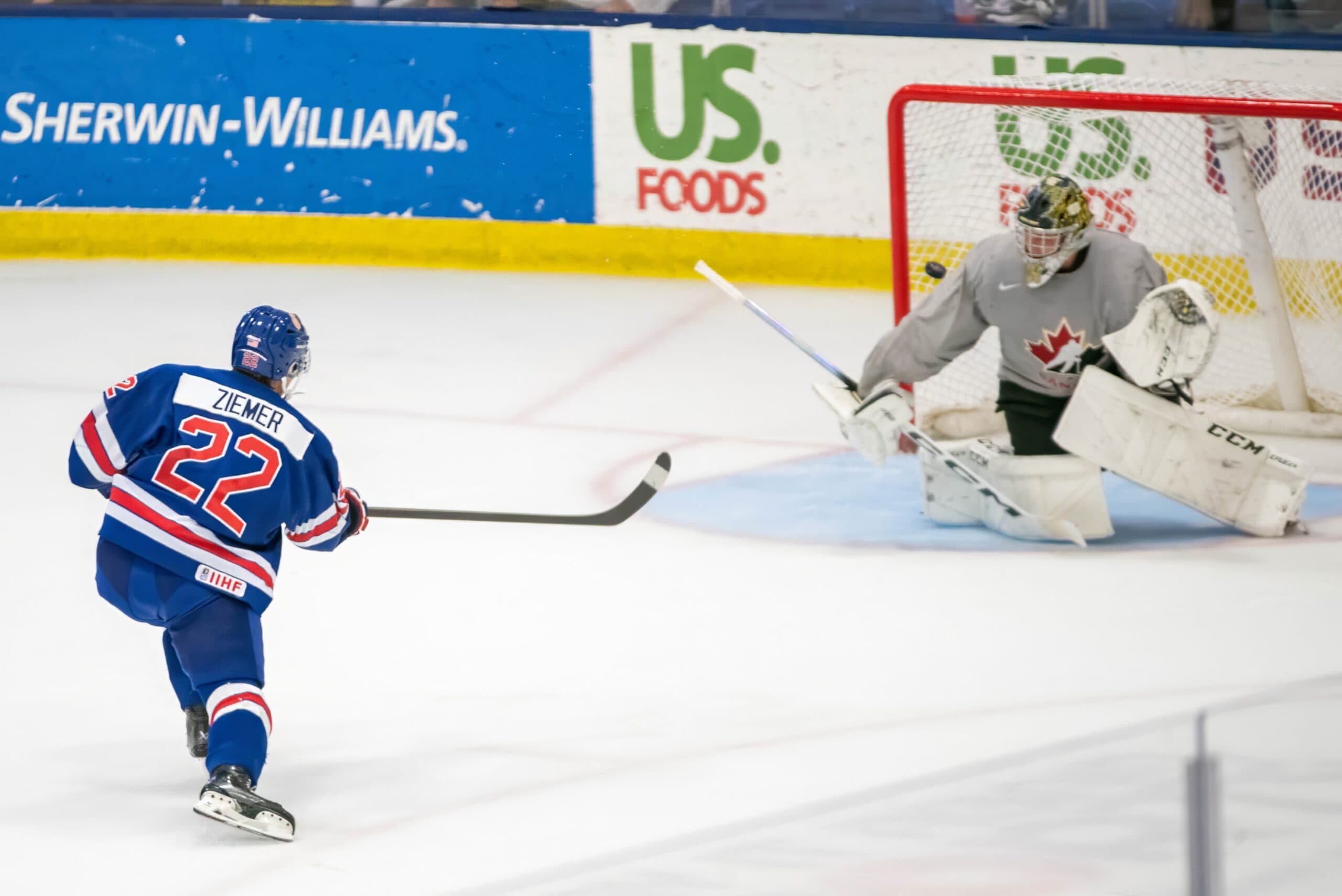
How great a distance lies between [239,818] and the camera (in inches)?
121

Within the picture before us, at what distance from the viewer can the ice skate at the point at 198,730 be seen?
11.3 feet

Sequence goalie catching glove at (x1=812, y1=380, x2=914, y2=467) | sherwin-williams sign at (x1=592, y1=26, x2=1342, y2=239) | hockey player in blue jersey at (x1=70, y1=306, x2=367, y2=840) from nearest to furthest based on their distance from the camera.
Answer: hockey player in blue jersey at (x1=70, y1=306, x2=367, y2=840), goalie catching glove at (x1=812, y1=380, x2=914, y2=467), sherwin-williams sign at (x1=592, y1=26, x2=1342, y2=239)

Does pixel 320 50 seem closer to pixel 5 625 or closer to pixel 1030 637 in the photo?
pixel 5 625

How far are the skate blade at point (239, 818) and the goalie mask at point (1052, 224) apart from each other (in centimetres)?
212

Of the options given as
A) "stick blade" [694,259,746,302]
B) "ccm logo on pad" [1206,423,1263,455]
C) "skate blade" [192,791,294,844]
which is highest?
"stick blade" [694,259,746,302]

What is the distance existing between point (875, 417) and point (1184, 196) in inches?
61.4

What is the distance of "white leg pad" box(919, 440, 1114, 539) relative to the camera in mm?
4566

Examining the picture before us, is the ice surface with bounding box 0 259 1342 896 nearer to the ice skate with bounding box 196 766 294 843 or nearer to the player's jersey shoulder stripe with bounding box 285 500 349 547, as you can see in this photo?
the ice skate with bounding box 196 766 294 843

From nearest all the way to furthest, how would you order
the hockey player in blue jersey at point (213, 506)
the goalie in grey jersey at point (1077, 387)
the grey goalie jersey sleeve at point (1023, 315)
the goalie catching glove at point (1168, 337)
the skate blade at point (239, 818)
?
the skate blade at point (239, 818) < the hockey player in blue jersey at point (213, 506) < the goalie catching glove at point (1168, 337) < the goalie in grey jersey at point (1077, 387) < the grey goalie jersey sleeve at point (1023, 315)

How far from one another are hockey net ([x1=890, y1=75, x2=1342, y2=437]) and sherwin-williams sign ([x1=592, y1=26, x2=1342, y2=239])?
26.4 inches

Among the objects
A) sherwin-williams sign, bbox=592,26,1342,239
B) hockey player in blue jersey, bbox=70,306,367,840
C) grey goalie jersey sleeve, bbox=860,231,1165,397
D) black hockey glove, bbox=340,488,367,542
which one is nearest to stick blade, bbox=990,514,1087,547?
grey goalie jersey sleeve, bbox=860,231,1165,397

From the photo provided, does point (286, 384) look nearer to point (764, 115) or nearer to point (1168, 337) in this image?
point (1168, 337)

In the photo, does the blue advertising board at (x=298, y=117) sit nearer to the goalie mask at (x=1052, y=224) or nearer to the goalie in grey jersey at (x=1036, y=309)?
the goalie in grey jersey at (x=1036, y=309)

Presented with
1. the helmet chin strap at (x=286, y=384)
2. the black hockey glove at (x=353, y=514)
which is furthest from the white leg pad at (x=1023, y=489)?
the helmet chin strap at (x=286, y=384)
